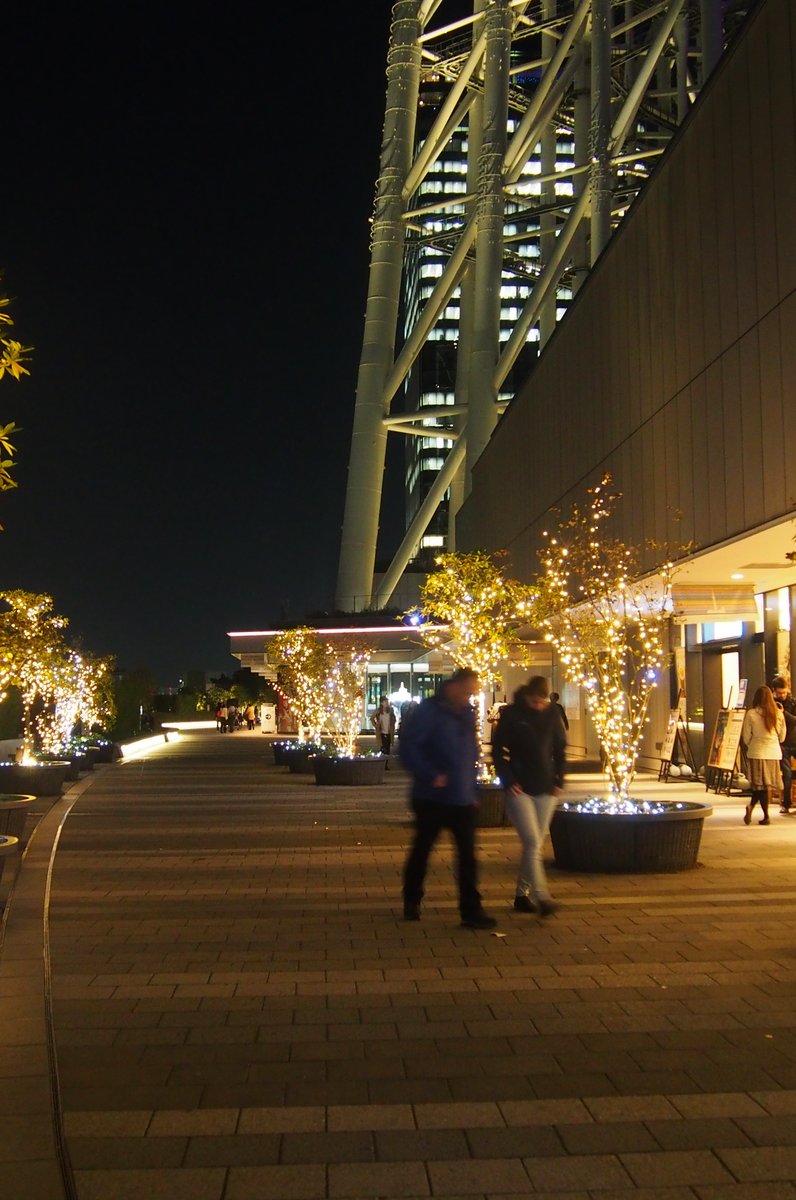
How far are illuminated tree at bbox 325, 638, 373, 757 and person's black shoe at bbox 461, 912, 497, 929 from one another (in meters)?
20.8

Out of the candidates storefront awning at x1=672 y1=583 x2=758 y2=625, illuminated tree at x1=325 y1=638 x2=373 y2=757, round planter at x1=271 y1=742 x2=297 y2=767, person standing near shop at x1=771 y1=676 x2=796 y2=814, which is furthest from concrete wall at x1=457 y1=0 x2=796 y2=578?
round planter at x1=271 y1=742 x2=297 y2=767

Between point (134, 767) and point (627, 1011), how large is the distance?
29116 millimetres

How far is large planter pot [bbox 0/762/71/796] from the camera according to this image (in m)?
22.1

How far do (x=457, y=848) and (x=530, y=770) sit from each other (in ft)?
2.99

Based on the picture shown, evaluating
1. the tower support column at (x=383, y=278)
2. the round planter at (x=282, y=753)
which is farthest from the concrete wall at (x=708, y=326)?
the tower support column at (x=383, y=278)

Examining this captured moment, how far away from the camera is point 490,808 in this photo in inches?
624

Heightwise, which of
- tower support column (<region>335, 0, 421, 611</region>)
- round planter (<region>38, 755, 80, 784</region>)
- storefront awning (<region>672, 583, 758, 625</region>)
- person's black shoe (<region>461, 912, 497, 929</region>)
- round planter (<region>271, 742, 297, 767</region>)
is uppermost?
tower support column (<region>335, 0, 421, 611</region>)

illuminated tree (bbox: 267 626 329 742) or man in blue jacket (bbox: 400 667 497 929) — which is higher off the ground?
illuminated tree (bbox: 267 626 329 742)

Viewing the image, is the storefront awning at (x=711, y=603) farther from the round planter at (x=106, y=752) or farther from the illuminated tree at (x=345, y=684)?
the round planter at (x=106, y=752)

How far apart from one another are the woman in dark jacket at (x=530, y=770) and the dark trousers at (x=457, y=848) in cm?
52

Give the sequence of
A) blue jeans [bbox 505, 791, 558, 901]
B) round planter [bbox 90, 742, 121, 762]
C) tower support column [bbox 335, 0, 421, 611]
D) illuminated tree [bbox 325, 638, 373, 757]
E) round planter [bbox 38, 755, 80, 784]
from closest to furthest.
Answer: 1. blue jeans [bbox 505, 791, 558, 901]
2. round planter [bbox 38, 755, 80, 784]
3. illuminated tree [bbox 325, 638, 373, 757]
4. round planter [bbox 90, 742, 121, 762]
5. tower support column [bbox 335, 0, 421, 611]

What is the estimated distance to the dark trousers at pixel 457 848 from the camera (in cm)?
902

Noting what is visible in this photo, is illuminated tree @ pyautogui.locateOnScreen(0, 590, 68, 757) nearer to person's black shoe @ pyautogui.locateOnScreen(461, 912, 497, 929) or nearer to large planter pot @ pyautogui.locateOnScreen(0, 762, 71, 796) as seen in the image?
large planter pot @ pyautogui.locateOnScreen(0, 762, 71, 796)

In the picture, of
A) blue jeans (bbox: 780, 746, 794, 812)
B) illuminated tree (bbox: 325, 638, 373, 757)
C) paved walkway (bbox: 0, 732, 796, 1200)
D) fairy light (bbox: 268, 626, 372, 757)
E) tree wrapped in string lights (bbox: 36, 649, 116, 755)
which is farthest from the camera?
fairy light (bbox: 268, 626, 372, 757)
